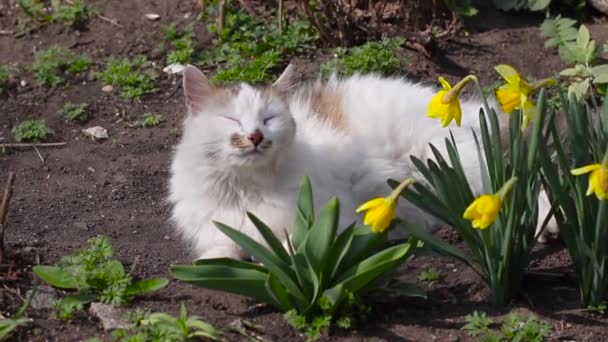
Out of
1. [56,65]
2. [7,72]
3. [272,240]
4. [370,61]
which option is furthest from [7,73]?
[272,240]

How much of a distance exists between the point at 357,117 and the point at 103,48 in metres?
2.76

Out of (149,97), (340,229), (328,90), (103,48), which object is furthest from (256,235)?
(103,48)

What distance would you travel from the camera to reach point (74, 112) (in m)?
6.20

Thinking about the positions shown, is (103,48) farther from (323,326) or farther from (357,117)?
(323,326)

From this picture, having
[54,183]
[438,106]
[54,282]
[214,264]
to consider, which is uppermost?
[438,106]

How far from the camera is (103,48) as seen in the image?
22.7 feet

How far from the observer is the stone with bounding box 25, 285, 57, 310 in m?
3.83

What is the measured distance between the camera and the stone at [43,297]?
383 centimetres

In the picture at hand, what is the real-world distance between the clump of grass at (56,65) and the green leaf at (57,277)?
9.45 ft

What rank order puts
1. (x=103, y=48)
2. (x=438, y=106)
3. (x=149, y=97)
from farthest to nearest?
(x=103, y=48) → (x=149, y=97) → (x=438, y=106)

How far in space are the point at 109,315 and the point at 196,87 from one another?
1.16m

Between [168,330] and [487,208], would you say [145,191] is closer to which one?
[168,330]

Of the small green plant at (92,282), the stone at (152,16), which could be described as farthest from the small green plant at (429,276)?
the stone at (152,16)

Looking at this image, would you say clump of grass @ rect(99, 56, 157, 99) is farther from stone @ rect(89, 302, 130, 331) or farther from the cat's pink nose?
stone @ rect(89, 302, 130, 331)
